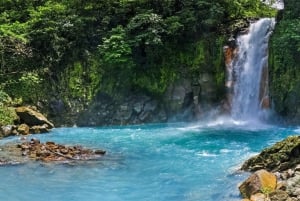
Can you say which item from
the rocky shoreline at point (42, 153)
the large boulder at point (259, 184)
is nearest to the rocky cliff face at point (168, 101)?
the rocky shoreline at point (42, 153)

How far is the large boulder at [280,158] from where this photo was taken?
11438mm

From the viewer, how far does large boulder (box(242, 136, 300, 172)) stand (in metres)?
11.4

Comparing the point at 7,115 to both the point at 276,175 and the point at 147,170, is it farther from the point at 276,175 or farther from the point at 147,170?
the point at 276,175

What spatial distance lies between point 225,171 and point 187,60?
1287 cm

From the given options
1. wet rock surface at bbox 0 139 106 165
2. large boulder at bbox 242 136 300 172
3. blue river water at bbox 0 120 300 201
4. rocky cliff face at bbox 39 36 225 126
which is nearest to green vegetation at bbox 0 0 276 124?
rocky cliff face at bbox 39 36 225 126

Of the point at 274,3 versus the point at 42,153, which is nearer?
the point at 42,153

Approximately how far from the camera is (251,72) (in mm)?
24438

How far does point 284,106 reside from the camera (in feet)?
73.9

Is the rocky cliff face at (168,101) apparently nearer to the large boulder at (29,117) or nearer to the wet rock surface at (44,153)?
the large boulder at (29,117)

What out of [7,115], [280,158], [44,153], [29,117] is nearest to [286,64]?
[280,158]

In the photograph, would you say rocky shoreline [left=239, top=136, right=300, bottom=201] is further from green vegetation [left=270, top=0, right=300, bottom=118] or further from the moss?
the moss

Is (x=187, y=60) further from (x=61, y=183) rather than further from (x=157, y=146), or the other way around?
(x=61, y=183)

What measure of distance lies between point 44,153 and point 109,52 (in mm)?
10266

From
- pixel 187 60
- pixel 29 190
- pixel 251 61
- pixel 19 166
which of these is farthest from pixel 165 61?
pixel 29 190
